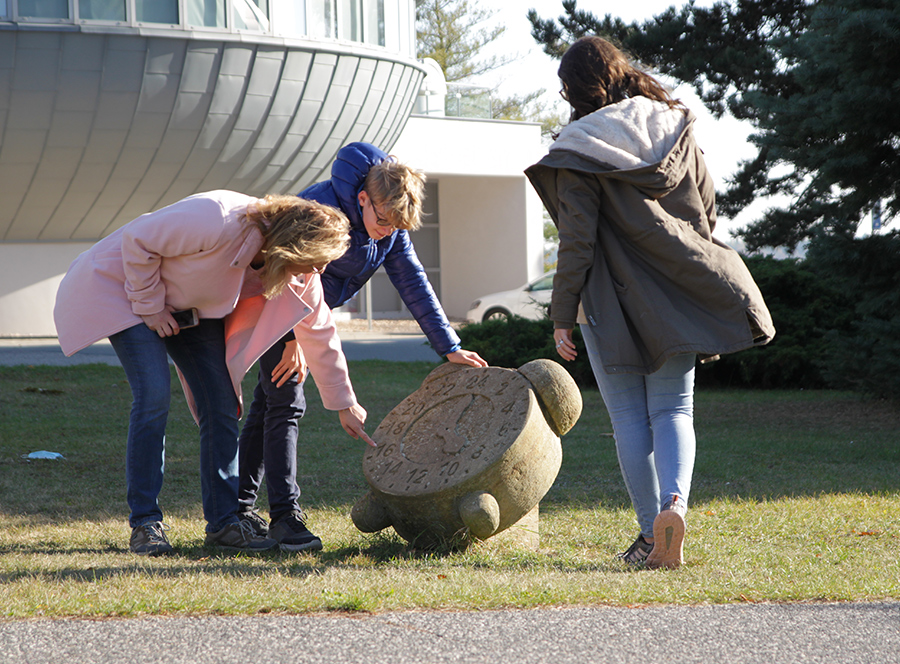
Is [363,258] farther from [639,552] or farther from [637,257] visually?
[639,552]

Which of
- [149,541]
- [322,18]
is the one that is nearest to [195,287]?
[149,541]

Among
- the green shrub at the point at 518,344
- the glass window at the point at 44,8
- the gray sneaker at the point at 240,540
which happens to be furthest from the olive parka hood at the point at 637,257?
the glass window at the point at 44,8

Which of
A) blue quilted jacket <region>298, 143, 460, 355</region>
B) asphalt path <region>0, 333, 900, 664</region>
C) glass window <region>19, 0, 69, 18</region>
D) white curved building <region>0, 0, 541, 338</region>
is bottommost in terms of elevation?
asphalt path <region>0, 333, 900, 664</region>

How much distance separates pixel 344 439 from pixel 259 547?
350 cm

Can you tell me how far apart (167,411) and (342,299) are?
91 centimetres

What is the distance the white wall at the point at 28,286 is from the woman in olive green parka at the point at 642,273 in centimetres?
1626

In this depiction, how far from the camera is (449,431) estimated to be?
13.0 ft

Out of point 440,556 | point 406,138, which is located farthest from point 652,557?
point 406,138

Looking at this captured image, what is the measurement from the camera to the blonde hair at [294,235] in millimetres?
3373

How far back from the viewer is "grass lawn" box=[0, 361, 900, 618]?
299 centimetres

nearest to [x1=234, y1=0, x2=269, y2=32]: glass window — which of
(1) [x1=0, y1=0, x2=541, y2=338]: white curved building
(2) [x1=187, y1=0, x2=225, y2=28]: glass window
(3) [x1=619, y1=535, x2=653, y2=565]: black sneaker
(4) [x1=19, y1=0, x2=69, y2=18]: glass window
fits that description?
(1) [x1=0, y1=0, x2=541, y2=338]: white curved building

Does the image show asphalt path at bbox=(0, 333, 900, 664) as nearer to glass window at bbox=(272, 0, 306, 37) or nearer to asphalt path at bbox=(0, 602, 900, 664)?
asphalt path at bbox=(0, 602, 900, 664)

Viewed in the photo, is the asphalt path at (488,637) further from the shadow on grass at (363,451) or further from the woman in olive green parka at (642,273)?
the shadow on grass at (363,451)

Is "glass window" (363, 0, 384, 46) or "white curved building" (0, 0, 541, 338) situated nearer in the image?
"white curved building" (0, 0, 541, 338)
